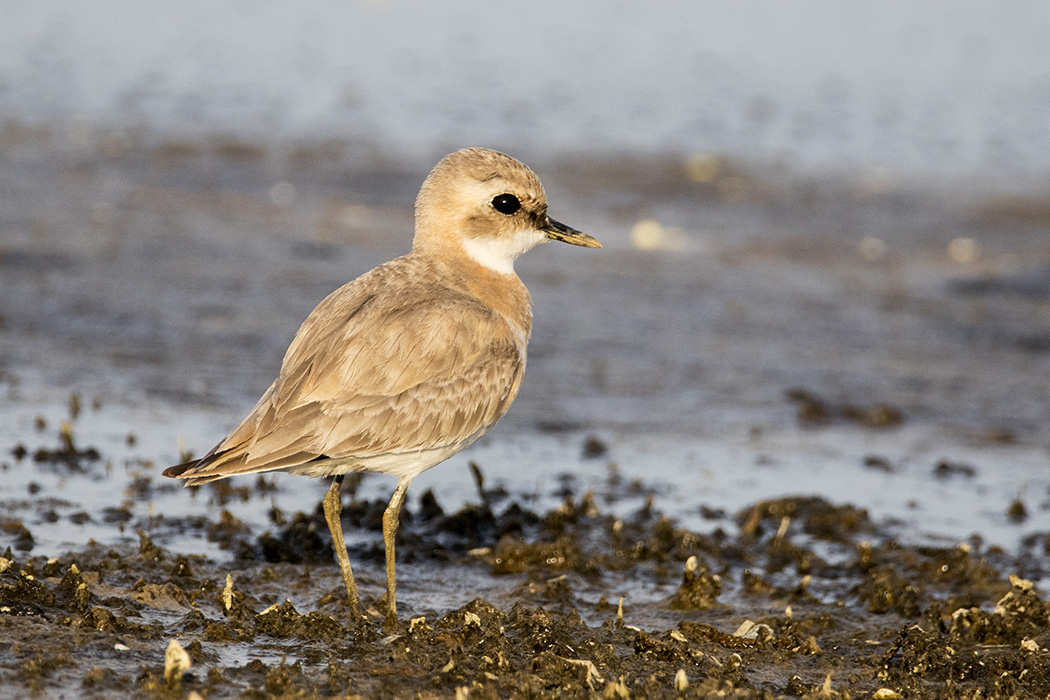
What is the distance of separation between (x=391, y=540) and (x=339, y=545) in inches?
8.9

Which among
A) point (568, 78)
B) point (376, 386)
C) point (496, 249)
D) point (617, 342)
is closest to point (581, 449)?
point (617, 342)

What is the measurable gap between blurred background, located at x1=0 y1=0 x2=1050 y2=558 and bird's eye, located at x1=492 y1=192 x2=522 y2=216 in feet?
6.59

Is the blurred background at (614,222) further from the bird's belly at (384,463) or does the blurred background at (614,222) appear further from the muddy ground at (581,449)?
the bird's belly at (384,463)

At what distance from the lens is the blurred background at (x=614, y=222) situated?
7.95m

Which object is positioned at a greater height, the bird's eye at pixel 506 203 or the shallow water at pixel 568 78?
the shallow water at pixel 568 78

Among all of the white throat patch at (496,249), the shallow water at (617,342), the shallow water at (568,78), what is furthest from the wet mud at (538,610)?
the shallow water at (568,78)

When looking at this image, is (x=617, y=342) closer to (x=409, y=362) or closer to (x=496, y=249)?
(x=496, y=249)

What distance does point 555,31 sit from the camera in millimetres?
20312

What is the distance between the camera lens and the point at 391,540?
17.2ft

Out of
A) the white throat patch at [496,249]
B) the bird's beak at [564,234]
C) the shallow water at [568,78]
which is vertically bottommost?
the white throat patch at [496,249]

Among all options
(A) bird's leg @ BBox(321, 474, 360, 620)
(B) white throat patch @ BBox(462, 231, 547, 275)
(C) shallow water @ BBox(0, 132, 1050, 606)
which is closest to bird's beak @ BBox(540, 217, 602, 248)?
(B) white throat patch @ BBox(462, 231, 547, 275)

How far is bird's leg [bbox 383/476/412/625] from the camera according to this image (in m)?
4.96

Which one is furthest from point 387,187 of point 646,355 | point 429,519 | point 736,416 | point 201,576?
point 201,576

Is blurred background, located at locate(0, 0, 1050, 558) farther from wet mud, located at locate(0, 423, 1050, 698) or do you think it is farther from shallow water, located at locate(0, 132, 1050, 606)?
wet mud, located at locate(0, 423, 1050, 698)
